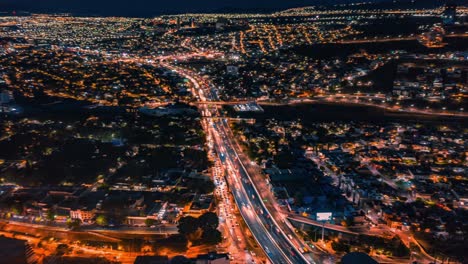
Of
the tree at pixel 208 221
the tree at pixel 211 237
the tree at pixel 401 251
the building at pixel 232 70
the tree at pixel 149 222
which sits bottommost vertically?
the tree at pixel 401 251

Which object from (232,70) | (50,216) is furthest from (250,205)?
(232,70)

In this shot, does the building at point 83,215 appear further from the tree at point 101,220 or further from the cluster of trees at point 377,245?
the cluster of trees at point 377,245

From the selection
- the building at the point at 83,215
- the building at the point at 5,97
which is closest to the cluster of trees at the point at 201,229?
the building at the point at 83,215

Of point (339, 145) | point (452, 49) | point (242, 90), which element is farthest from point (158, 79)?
point (452, 49)

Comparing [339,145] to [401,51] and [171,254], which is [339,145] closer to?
[171,254]

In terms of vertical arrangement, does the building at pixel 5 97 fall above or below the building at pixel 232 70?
below

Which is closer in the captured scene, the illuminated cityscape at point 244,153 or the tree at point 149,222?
the illuminated cityscape at point 244,153

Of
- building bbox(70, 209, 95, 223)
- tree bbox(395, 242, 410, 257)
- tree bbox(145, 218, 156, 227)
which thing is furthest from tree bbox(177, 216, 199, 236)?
tree bbox(395, 242, 410, 257)

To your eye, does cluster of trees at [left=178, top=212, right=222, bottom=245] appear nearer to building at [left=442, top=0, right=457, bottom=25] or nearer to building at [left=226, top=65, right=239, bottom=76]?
building at [left=226, top=65, right=239, bottom=76]
